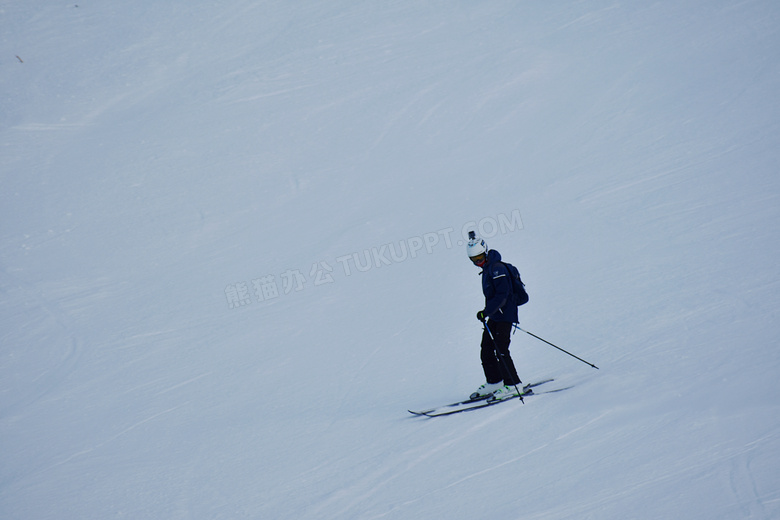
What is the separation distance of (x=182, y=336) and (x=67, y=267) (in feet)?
13.1

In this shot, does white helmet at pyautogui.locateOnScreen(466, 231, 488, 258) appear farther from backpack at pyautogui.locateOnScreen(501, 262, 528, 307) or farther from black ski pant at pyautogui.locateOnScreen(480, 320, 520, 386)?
black ski pant at pyautogui.locateOnScreen(480, 320, 520, 386)

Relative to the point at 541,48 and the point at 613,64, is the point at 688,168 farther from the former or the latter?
the point at 541,48

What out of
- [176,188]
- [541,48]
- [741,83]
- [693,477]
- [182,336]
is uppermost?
[541,48]

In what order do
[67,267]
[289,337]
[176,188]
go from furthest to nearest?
[176,188] → [67,267] → [289,337]

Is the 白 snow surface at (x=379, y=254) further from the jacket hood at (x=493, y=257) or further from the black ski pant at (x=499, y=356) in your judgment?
the jacket hood at (x=493, y=257)

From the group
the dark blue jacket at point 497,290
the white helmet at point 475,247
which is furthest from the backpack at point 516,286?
the white helmet at point 475,247

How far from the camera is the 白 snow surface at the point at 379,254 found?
4.45m

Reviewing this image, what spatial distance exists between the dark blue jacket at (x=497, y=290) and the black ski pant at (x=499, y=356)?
0.11m

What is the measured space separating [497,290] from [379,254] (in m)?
5.24

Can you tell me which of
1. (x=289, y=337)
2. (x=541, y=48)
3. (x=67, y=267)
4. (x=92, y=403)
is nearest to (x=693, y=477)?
(x=289, y=337)

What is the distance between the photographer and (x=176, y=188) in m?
13.5

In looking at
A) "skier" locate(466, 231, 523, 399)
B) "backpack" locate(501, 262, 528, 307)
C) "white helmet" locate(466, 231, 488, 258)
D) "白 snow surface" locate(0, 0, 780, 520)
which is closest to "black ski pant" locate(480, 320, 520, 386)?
"skier" locate(466, 231, 523, 399)

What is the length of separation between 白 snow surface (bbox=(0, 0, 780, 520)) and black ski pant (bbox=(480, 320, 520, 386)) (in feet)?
1.75

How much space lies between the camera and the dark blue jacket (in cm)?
539
